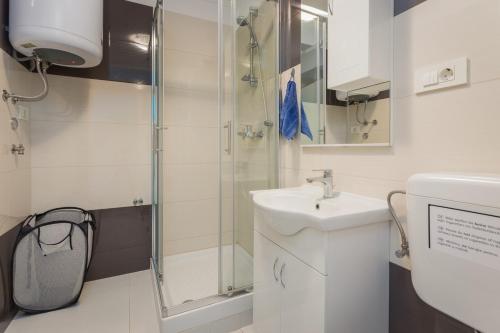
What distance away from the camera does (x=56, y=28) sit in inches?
51.9

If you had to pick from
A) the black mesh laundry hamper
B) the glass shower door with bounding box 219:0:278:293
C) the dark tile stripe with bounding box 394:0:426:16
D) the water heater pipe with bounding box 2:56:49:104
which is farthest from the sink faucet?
the water heater pipe with bounding box 2:56:49:104

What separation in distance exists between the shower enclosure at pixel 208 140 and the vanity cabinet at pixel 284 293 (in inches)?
14.1

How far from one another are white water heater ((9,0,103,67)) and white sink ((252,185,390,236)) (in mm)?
1420

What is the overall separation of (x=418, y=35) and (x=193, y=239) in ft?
6.89

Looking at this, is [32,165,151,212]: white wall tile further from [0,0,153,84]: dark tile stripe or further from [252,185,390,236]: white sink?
[252,185,390,236]: white sink

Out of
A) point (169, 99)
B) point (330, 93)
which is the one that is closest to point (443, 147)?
point (330, 93)

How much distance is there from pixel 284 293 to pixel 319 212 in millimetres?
426

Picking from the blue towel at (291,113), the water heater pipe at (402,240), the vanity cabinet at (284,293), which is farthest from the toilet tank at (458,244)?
the blue towel at (291,113)

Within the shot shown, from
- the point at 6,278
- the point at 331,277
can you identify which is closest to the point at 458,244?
the point at 331,277

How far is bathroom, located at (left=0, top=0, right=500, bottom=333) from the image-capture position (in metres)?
0.73

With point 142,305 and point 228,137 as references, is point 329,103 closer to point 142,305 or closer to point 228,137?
point 228,137

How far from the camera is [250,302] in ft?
4.85

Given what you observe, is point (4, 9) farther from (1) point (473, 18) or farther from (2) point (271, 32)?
(1) point (473, 18)

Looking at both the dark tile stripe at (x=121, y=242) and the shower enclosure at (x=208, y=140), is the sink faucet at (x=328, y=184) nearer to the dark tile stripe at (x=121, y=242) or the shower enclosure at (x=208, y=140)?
the shower enclosure at (x=208, y=140)
